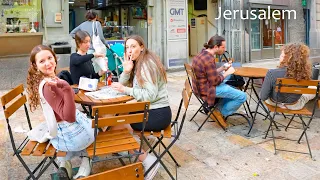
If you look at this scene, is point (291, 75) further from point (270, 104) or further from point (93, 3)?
point (93, 3)

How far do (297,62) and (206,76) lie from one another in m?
1.08

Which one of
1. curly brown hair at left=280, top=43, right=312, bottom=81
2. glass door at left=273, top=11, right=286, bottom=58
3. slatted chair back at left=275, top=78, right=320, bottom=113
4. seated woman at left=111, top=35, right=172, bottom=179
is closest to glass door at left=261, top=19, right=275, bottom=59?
glass door at left=273, top=11, right=286, bottom=58

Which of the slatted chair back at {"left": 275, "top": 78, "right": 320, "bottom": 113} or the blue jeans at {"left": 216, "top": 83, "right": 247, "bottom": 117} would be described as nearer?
the slatted chair back at {"left": 275, "top": 78, "right": 320, "bottom": 113}

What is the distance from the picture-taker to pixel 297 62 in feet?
12.0

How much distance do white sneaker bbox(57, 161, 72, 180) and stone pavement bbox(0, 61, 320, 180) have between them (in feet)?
1.34

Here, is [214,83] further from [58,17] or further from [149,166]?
[58,17]

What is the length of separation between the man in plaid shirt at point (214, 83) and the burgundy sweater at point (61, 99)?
7.15ft

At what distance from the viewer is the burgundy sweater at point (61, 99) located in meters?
2.26

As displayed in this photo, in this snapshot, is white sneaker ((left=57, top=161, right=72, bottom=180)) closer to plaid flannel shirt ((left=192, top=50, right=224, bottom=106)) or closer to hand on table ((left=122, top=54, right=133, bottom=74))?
hand on table ((left=122, top=54, right=133, bottom=74))

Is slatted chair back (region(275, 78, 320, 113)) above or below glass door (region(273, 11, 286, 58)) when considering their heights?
below

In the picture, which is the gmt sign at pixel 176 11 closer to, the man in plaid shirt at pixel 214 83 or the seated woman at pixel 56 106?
the man in plaid shirt at pixel 214 83

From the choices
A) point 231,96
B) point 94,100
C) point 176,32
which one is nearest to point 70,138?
point 94,100

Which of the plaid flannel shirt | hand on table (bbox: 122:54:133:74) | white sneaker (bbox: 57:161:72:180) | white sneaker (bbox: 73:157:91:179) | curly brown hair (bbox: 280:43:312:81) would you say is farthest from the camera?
the plaid flannel shirt

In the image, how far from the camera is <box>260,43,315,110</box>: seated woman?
3617 millimetres
